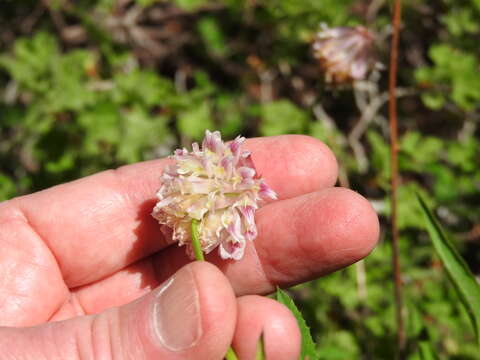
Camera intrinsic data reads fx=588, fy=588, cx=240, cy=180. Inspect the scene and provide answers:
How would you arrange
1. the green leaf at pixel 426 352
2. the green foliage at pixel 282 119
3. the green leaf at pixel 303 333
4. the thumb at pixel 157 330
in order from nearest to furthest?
the thumb at pixel 157 330
the green leaf at pixel 303 333
the green leaf at pixel 426 352
the green foliage at pixel 282 119

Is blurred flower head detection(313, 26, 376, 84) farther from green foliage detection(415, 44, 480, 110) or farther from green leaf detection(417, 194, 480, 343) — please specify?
green leaf detection(417, 194, 480, 343)

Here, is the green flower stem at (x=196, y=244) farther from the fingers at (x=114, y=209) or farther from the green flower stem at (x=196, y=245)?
the fingers at (x=114, y=209)

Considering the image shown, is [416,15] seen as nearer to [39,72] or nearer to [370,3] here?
[370,3]

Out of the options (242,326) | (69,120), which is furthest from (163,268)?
(69,120)

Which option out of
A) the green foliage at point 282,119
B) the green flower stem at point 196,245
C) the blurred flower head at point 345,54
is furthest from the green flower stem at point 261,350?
the green foliage at point 282,119

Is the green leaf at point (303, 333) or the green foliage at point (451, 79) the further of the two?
the green foliage at point (451, 79)

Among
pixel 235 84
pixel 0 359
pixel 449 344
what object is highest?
pixel 0 359
